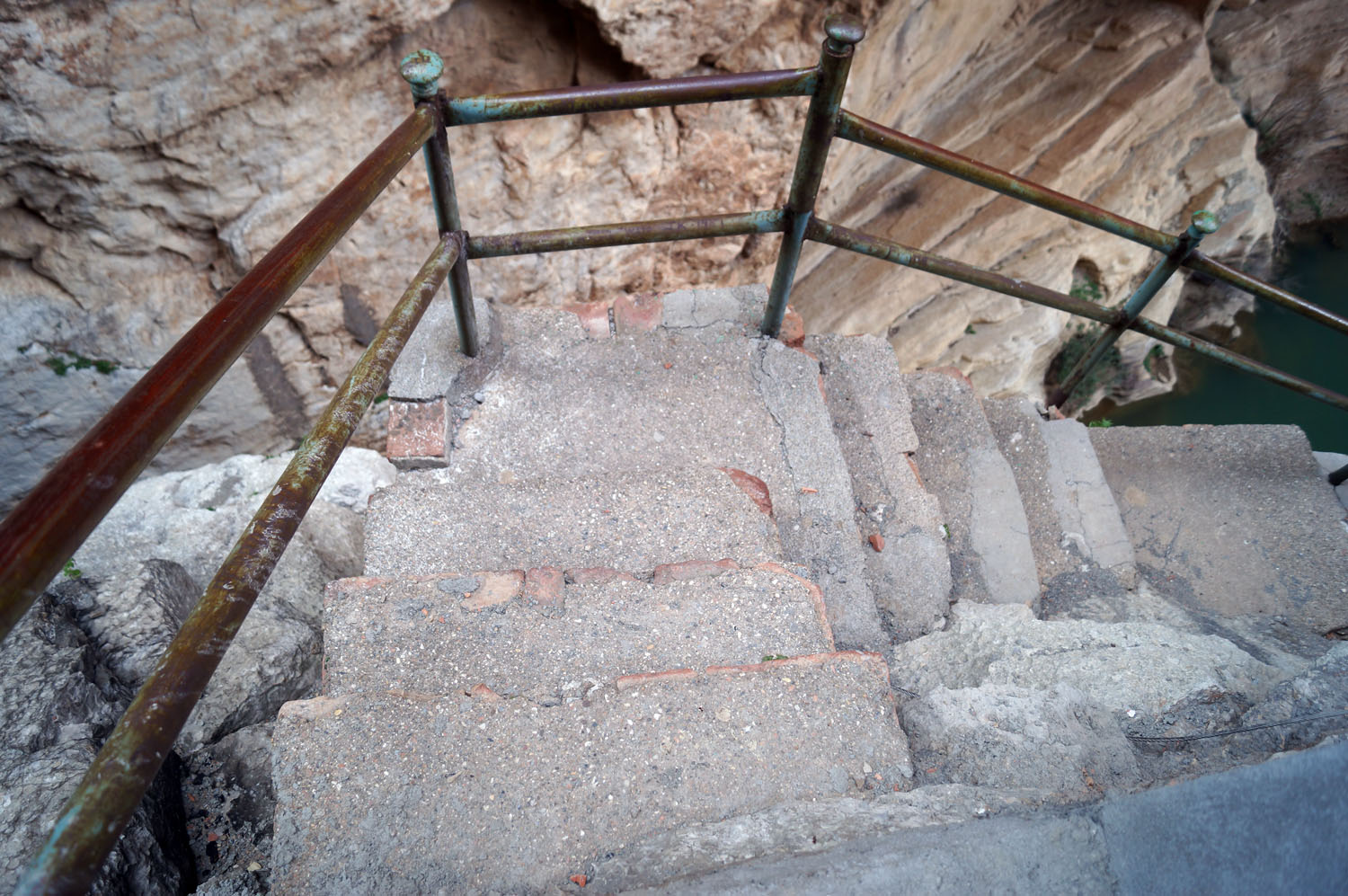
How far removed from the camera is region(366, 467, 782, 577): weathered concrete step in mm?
1780

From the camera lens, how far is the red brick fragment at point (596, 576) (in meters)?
1.67

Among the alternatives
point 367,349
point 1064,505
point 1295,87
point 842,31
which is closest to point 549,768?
point 367,349

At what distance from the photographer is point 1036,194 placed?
73.0 inches

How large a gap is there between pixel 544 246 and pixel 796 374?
856 millimetres

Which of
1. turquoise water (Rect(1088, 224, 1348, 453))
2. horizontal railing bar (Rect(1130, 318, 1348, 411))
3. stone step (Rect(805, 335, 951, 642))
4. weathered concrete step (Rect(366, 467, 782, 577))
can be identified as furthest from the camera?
turquoise water (Rect(1088, 224, 1348, 453))

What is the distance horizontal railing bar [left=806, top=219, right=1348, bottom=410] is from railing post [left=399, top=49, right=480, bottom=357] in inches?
35.9

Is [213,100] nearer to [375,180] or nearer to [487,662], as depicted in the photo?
[375,180]

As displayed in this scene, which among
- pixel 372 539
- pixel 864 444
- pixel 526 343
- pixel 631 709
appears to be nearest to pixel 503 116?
pixel 526 343

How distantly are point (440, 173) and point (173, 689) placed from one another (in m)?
1.30

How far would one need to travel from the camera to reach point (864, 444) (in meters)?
2.42

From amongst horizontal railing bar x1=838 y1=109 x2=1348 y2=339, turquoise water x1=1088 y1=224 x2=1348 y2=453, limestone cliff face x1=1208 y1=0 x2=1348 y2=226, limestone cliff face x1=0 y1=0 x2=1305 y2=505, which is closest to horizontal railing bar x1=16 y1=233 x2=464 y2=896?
horizontal railing bar x1=838 y1=109 x2=1348 y2=339

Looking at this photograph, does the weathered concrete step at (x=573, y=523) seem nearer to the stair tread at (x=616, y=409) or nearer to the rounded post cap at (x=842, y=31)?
the stair tread at (x=616, y=409)

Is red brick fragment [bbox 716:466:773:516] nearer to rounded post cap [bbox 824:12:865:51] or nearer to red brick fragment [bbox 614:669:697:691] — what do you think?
red brick fragment [bbox 614:669:697:691]

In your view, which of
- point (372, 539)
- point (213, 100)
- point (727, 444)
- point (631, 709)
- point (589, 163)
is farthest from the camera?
point (589, 163)
